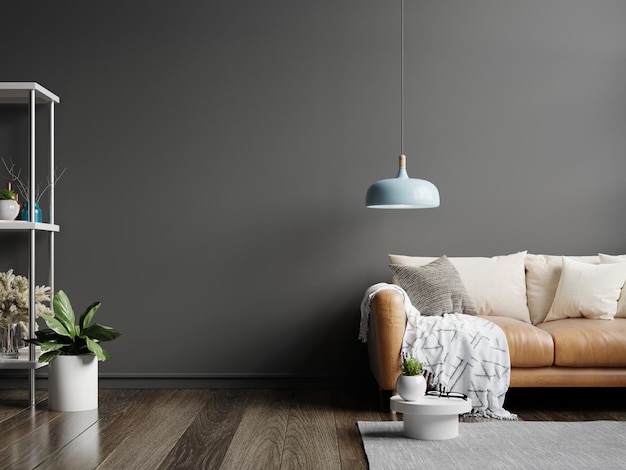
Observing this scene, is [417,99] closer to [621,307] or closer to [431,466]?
[621,307]

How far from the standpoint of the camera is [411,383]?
3457 mm

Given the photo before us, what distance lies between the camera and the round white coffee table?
3375 mm

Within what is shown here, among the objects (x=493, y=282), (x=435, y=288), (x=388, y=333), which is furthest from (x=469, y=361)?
(x=493, y=282)

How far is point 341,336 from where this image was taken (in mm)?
4996

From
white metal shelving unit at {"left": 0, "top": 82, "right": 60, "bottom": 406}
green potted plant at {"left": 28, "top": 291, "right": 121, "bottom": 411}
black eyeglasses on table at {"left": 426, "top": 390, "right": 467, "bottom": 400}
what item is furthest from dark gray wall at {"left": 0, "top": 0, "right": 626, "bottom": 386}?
black eyeglasses on table at {"left": 426, "top": 390, "right": 467, "bottom": 400}

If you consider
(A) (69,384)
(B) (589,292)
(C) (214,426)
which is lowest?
(C) (214,426)

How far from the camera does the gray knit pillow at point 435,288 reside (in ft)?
14.4

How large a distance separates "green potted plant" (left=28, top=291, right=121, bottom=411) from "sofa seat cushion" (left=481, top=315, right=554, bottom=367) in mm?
2203

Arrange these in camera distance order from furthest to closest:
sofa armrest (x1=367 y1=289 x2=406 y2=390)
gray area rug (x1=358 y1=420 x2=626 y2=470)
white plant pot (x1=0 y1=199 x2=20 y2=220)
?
white plant pot (x1=0 y1=199 x2=20 y2=220)
sofa armrest (x1=367 y1=289 x2=406 y2=390)
gray area rug (x1=358 y1=420 x2=626 y2=470)

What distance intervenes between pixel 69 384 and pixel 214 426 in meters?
0.92

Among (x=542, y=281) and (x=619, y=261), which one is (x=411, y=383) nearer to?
(x=542, y=281)

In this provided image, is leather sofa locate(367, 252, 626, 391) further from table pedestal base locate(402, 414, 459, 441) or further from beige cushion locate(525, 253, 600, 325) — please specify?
table pedestal base locate(402, 414, 459, 441)

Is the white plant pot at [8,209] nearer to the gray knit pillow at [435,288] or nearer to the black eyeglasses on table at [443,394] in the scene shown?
the gray knit pillow at [435,288]

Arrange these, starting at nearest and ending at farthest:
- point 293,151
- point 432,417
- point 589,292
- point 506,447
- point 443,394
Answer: point 506,447
point 432,417
point 443,394
point 589,292
point 293,151
